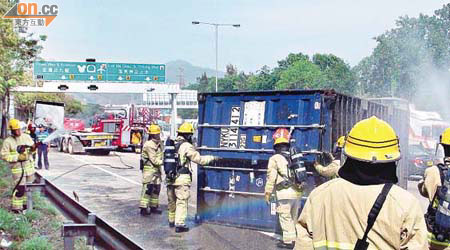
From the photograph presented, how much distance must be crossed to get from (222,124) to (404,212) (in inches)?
269

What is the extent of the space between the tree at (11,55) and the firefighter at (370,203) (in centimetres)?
718

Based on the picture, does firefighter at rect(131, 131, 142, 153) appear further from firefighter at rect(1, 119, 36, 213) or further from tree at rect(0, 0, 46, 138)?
firefighter at rect(1, 119, 36, 213)

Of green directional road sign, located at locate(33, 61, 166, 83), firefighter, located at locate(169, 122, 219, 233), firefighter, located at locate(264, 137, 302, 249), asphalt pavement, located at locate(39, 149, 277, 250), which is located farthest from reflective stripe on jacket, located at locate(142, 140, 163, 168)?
green directional road sign, located at locate(33, 61, 166, 83)

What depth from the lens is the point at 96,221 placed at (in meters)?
4.52

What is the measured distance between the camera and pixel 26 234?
8.17 meters

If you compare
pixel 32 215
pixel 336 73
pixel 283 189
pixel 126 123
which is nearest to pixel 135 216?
pixel 32 215

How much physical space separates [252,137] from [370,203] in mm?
6410

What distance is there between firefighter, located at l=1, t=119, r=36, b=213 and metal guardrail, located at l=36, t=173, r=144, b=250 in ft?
7.93

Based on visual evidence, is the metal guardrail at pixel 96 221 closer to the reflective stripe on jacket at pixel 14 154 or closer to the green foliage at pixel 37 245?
the green foliage at pixel 37 245

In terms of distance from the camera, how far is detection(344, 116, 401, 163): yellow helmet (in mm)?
2582

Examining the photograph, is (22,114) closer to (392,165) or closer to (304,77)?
(304,77)

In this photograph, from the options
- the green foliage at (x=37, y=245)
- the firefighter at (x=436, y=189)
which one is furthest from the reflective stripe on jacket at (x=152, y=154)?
the firefighter at (x=436, y=189)

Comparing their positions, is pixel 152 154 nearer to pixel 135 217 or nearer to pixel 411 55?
pixel 135 217

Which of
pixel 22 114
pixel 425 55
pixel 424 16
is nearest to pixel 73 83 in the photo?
pixel 22 114
